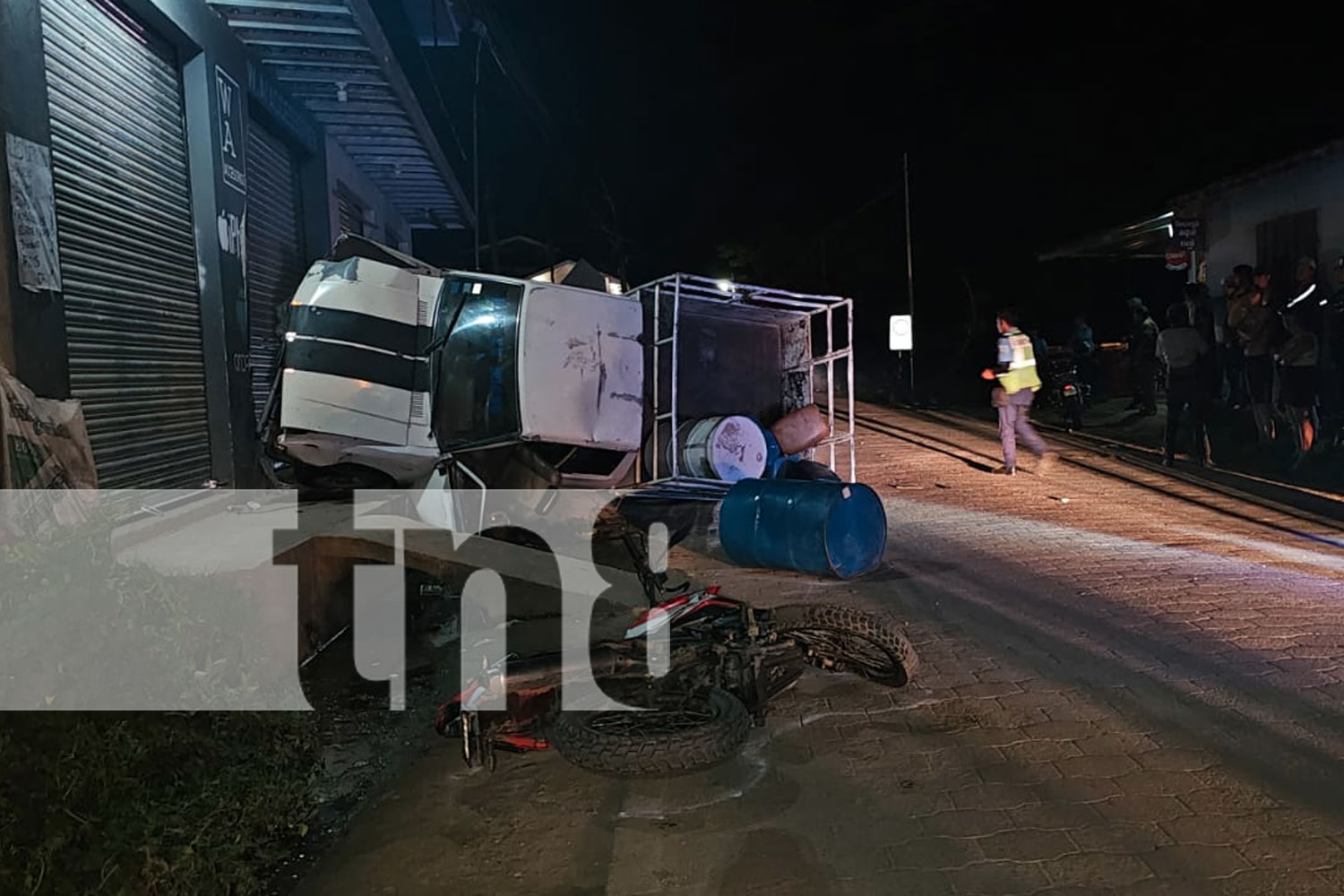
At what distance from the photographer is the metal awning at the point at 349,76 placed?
853 cm

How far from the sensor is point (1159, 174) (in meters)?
16.9

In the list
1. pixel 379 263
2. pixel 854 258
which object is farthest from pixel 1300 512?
pixel 854 258

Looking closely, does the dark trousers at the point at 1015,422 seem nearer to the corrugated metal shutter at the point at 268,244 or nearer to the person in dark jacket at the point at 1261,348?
the person in dark jacket at the point at 1261,348

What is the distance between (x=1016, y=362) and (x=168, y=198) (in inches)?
338

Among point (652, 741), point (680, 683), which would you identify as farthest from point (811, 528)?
point (652, 741)

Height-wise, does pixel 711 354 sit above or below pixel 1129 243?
below

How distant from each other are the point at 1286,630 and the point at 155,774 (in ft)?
18.6

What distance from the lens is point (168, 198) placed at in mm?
7410

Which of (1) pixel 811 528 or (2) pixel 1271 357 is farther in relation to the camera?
(2) pixel 1271 357

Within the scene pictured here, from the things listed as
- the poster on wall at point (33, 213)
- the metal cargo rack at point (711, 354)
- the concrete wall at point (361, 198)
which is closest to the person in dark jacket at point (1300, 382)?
the metal cargo rack at point (711, 354)

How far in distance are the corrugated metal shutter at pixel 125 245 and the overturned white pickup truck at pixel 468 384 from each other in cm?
87

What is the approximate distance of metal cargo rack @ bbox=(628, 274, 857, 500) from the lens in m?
7.95

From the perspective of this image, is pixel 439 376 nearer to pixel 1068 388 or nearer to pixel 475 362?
pixel 475 362

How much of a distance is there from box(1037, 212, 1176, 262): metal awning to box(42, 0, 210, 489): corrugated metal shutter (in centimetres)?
1340
